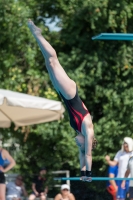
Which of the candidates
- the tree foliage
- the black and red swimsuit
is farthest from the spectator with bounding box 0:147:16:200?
the tree foliage

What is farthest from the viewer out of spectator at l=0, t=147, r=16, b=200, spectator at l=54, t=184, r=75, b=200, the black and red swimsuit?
spectator at l=0, t=147, r=16, b=200

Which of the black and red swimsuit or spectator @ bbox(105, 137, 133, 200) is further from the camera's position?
spectator @ bbox(105, 137, 133, 200)

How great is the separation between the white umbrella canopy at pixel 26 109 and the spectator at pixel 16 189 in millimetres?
1180

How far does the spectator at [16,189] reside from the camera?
13.2 meters

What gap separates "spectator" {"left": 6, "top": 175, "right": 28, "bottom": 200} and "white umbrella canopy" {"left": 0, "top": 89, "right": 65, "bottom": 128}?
118cm

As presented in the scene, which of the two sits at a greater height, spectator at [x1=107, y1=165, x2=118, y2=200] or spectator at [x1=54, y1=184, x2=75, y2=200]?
spectator at [x1=107, y1=165, x2=118, y2=200]

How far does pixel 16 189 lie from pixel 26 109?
1677 millimetres

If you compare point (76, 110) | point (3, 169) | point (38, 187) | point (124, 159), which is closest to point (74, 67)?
point (38, 187)

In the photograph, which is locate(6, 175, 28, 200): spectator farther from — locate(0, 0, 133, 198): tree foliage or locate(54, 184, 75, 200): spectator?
locate(0, 0, 133, 198): tree foliage

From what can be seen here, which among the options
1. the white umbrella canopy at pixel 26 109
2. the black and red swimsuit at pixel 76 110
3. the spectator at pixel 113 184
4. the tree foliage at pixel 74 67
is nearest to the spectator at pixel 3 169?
the white umbrella canopy at pixel 26 109

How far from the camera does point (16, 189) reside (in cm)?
1338

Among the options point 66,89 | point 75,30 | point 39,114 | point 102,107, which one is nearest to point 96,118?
point 102,107

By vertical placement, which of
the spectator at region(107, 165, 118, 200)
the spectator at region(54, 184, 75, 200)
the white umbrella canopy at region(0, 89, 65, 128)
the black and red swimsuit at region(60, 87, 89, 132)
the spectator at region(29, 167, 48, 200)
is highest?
the black and red swimsuit at region(60, 87, 89, 132)

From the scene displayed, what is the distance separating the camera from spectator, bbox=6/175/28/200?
13216 mm
